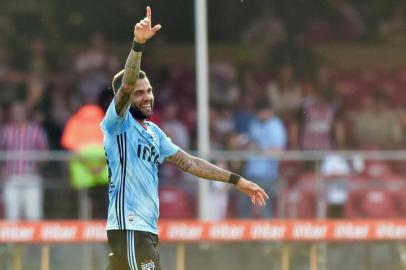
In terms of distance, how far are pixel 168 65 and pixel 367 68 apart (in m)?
2.94

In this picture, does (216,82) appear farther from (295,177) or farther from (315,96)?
(295,177)

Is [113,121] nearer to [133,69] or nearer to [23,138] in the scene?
[133,69]

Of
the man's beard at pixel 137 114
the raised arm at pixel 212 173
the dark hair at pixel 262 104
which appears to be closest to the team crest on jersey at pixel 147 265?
the raised arm at pixel 212 173

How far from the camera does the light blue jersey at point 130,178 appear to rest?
6594 millimetres

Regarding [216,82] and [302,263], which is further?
[216,82]

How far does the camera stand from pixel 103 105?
47.4 feet

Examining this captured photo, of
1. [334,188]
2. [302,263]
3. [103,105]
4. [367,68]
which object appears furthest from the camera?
[367,68]

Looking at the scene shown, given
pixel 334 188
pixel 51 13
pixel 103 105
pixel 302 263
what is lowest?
pixel 302 263

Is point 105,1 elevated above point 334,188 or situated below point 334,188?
above

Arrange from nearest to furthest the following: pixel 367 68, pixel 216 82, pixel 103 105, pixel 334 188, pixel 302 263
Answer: pixel 302 263 → pixel 334 188 → pixel 103 105 → pixel 216 82 → pixel 367 68

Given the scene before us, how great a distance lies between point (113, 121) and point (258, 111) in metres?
8.41

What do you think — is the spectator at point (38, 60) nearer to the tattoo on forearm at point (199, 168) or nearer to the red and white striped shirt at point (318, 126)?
the red and white striped shirt at point (318, 126)

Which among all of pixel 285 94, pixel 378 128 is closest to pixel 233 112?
pixel 285 94

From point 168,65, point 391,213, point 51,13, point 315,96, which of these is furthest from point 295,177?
point 51,13
